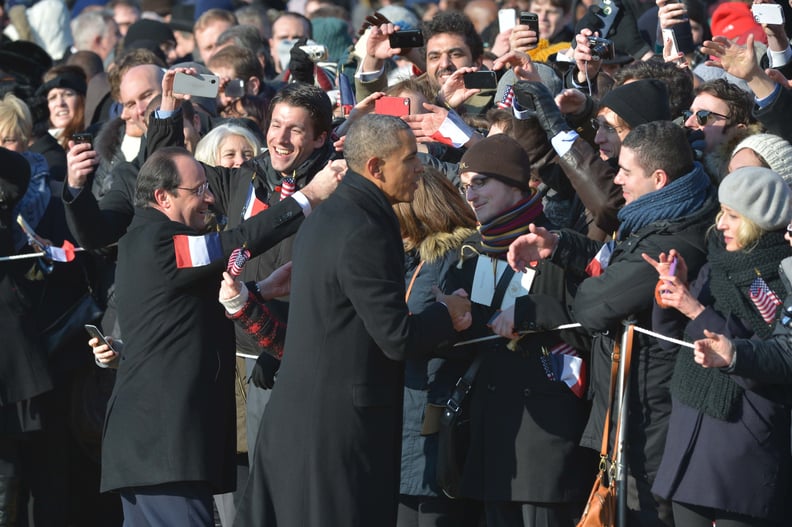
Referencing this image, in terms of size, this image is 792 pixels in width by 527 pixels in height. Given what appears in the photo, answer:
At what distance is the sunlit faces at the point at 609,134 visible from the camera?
21.1 feet

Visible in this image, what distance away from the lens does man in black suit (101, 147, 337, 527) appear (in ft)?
19.6

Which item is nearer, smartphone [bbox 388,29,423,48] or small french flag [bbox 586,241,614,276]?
small french flag [bbox 586,241,614,276]

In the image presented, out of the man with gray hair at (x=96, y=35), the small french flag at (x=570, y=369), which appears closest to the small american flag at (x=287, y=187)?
the small french flag at (x=570, y=369)

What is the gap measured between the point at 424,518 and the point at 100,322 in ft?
9.15

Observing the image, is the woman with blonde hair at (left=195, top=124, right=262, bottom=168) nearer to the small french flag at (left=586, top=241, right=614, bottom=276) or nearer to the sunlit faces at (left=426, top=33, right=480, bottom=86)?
the sunlit faces at (left=426, top=33, right=480, bottom=86)

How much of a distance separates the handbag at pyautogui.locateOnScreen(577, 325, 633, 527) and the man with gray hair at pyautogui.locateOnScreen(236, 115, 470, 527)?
73cm

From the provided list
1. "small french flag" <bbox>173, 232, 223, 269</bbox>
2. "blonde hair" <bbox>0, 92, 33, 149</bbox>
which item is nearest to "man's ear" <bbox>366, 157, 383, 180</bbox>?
"small french flag" <bbox>173, 232, 223, 269</bbox>

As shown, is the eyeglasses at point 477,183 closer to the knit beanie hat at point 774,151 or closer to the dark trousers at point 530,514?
the knit beanie hat at point 774,151

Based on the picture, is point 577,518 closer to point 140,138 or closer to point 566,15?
point 140,138

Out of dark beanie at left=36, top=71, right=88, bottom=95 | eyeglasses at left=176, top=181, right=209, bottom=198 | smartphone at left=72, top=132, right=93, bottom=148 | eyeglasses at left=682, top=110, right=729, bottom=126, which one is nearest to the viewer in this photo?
eyeglasses at left=176, top=181, right=209, bottom=198

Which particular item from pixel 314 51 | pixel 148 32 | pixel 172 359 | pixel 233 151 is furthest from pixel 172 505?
pixel 148 32

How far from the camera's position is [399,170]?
5621 millimetres

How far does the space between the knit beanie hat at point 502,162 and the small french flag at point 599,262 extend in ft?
1.51

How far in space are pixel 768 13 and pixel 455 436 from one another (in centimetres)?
246
